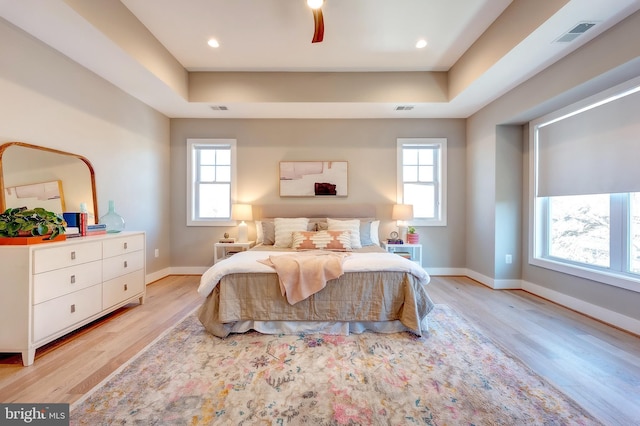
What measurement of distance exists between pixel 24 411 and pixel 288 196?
10.9 feet

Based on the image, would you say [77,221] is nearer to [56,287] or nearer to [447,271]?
[56,287]

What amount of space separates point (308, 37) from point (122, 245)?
9.82 feet

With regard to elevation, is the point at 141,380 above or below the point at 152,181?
below

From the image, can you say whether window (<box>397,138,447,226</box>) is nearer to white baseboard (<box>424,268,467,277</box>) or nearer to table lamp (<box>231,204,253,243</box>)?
white baseboard (<box>424,268,467,277</box>)

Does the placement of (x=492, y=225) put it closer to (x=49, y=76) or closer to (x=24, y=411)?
(x=24, y=411)

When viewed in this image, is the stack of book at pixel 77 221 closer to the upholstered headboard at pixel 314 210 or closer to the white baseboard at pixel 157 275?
the white baseboard at pixel 157 275

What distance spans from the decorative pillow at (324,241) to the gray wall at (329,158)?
1044 millimetres

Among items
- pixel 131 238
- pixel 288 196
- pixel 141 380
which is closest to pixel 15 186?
pixel 131 238

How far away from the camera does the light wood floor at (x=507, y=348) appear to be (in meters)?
1.51

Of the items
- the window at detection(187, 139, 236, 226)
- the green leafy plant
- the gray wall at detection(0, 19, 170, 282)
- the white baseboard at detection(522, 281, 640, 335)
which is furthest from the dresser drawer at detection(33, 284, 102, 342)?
the white baseboard at detection(522, 281, 640, 335)

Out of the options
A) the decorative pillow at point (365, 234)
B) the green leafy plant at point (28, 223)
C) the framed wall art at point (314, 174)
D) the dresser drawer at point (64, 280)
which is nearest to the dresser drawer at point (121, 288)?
the dresser drawer at point (64, 280)

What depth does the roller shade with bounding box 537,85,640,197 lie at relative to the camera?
224cm

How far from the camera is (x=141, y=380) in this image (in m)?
Answer: 1.63

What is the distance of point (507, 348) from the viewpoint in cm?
201
